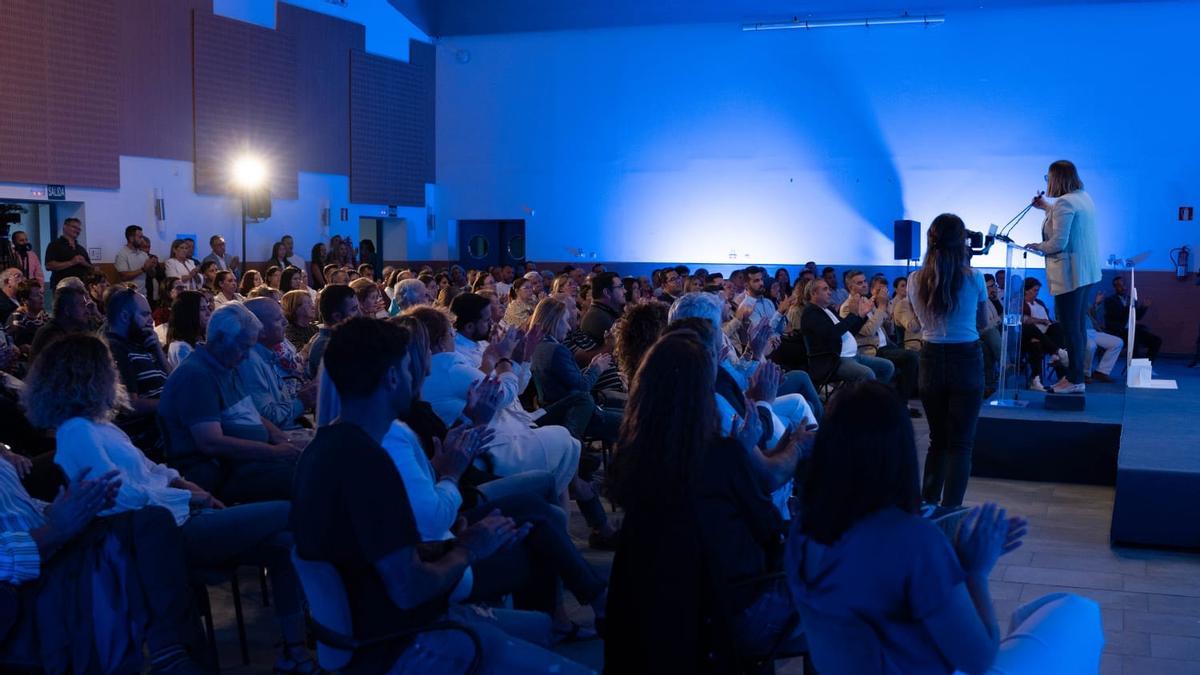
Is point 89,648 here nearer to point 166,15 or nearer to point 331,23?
point 166,15

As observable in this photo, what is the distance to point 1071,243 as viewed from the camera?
20.9 ft

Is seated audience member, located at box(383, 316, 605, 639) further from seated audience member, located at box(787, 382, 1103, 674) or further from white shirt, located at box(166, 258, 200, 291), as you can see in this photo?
white shirt, located at box(166, 258, 200, 291)

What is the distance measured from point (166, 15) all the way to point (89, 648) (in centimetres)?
1209

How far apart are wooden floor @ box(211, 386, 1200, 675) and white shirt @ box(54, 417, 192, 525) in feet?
2.42

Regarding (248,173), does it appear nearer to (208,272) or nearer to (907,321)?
(208,272)

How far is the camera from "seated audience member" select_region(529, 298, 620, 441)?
5.43 metres

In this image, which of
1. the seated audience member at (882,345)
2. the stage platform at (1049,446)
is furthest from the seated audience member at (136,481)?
the seated audience member at (882,345)

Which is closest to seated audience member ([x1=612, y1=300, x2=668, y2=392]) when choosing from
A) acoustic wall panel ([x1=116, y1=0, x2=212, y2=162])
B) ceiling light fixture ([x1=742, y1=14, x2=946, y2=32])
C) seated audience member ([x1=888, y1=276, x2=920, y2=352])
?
seated audience member ([x1=888, y1=276, x2=920, y2=352])

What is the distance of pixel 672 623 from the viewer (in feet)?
7.78

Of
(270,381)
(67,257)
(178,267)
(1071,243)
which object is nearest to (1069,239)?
(1071,243)

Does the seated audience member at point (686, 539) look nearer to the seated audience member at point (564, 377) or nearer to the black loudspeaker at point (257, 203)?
the seated audience member at point (564, 377)

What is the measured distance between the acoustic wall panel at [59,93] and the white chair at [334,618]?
10759 millimetres

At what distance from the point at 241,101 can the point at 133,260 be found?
3127mm

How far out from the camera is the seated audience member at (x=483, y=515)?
277 cm
